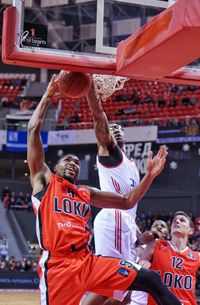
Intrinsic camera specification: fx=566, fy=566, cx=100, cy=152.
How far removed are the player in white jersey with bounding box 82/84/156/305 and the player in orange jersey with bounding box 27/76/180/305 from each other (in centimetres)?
58

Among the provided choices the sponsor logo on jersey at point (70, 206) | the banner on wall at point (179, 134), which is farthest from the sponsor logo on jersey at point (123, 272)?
the banner on wall at point (179, 134)

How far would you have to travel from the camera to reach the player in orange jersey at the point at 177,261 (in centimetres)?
525

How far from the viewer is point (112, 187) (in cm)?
517

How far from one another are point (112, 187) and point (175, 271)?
1.00 m

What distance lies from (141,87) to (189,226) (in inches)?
679

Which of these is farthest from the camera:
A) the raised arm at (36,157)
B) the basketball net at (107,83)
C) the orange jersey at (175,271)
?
the basketball net at (107,83)

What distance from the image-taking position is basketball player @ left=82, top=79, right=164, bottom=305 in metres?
4.96

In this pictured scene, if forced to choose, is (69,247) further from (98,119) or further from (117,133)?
(117,133)

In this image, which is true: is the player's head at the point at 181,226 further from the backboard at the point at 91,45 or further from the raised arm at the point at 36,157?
the raised arm at the point at 36,157

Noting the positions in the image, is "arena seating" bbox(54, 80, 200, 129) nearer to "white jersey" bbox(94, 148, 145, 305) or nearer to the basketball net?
the basketball net

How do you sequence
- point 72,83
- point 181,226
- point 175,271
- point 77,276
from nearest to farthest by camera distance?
point 77,276, point 72,83, point 175,271, point 181,226

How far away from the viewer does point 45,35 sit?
184 inches

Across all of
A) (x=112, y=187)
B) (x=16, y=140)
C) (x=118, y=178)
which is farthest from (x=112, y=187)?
(x=16, y=140)

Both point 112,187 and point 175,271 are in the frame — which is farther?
point 175,271
